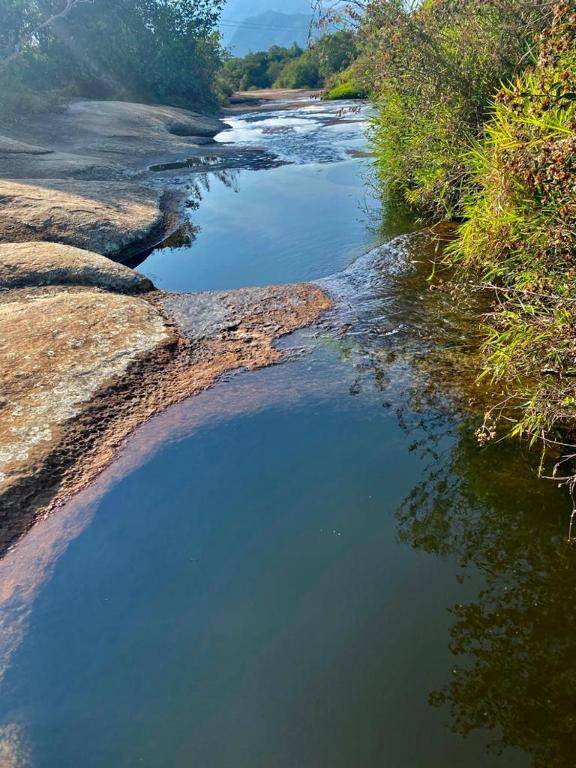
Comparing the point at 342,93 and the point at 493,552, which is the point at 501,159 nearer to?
the point at 493,552

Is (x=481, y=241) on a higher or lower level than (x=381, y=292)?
higher

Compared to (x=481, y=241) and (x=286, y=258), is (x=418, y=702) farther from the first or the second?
(x=286, y=258)

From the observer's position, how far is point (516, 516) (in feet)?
11.9

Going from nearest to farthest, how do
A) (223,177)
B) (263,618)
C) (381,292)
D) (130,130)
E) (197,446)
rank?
(263,618) < (197,446) < (381,292) < (223,177) < (130,130)

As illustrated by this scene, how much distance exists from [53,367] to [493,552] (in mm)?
4393

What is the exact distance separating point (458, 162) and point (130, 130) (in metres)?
15.8

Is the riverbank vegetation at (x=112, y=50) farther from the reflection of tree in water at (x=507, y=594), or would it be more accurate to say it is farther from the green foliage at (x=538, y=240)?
the reflection of tree in water at (x=507, y=594)

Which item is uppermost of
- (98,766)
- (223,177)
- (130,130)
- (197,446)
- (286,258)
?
(130,130)

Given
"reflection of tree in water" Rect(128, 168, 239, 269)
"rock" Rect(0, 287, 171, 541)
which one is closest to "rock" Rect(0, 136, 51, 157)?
"reflection of tree in water" Rect(128, 168, 239, 269)

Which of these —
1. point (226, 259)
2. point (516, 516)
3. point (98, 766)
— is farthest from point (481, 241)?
point (98, 766)

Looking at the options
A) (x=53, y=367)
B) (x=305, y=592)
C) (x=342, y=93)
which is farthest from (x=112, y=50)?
(x=305, y=592)

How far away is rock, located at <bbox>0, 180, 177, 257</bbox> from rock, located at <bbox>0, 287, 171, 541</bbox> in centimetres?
226

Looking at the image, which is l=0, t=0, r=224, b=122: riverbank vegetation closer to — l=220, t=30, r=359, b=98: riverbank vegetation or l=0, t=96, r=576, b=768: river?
l=220, t=30, r=359, b=98: riverbank vegetation

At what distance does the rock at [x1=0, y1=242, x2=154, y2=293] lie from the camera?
7.53 meters
